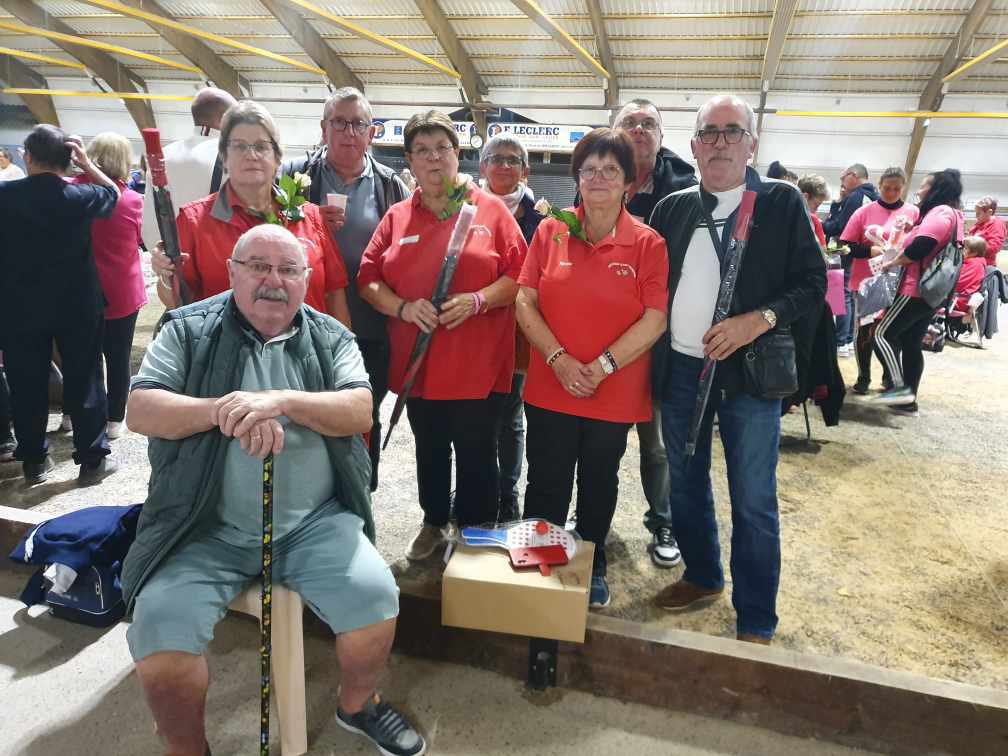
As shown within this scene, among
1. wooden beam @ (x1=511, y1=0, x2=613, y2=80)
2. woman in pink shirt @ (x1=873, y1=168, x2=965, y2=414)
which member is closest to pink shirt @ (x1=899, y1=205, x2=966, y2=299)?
woman in pink shirt @ (x1=873, y1=168, x2=965, y2=414)

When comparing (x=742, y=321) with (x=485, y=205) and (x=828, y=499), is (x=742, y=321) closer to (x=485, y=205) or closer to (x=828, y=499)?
(x=485, y=205)

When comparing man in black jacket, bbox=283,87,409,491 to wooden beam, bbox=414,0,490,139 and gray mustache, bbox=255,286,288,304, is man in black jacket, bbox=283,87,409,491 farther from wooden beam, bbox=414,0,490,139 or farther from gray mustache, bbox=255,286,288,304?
wooden beam, bbox=414,0,490,139

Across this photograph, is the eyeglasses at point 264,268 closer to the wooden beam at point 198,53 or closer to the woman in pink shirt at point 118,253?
the woman in pink shirt at point 118,253

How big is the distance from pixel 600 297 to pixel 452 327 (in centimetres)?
49

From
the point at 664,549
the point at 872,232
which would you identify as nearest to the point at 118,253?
the point at 664,549

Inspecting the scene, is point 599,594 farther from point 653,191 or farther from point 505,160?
point 505,160

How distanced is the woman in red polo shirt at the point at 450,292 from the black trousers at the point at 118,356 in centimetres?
198

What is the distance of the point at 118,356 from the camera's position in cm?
345

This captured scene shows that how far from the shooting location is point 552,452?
81.4 inches

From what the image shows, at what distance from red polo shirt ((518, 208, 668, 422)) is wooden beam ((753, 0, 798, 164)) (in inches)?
280

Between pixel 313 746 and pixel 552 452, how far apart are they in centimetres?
107

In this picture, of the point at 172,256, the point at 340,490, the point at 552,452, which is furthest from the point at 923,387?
the point at 172,256

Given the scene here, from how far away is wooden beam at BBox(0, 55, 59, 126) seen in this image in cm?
1488

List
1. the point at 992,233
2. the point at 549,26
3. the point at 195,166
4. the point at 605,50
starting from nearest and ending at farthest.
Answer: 1. the point at 195,166
2. the point at 992,233
3. the point at 549,26
4. the point at 605,50
